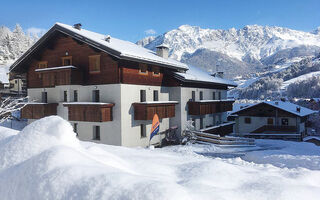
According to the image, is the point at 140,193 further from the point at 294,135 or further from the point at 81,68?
the point at 294,135

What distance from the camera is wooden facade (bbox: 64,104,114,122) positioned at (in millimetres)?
16875

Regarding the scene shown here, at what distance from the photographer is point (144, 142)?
1972 centimetres

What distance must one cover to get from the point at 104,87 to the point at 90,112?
237cm

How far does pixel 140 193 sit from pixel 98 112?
14498 mm

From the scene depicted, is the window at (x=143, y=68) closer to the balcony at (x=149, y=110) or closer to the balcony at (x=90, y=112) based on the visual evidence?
the balcony at (x=149, y=110)

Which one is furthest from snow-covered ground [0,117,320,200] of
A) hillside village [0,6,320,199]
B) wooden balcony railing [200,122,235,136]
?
wooden balcony railing [200,122,235,136]

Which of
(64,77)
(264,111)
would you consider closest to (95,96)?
(64,77)

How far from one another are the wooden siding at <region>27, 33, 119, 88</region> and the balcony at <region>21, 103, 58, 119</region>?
2.94m

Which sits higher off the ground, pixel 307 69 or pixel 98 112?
pixel 307 69

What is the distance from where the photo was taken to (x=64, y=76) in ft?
61.5

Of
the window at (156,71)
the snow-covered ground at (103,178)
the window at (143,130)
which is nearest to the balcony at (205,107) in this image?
the window at (156,71)

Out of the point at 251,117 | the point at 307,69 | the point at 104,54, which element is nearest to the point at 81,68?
the point at 104,54

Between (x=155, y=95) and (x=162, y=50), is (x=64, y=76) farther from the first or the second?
(x=162, y=50)

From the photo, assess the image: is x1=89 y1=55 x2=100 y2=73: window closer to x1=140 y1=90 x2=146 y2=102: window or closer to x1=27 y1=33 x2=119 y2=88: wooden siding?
x1=27 y1=33 x2=119 y2=88: wooden siding
